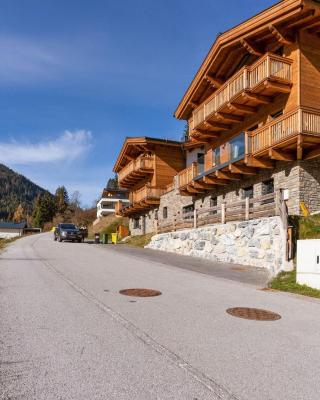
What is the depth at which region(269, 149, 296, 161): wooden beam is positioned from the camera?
1744 centimetres

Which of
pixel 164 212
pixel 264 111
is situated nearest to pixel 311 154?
pixel 264 111

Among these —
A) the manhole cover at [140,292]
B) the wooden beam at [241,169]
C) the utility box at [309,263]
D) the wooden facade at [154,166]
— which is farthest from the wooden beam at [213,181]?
the manhole cover at [140,292]

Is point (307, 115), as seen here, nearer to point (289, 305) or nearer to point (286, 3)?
point (286, 3)

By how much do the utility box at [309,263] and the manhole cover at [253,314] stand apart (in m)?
3.01

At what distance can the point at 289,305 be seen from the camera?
26.9 ft

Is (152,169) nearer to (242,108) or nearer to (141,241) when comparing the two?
(141,241)

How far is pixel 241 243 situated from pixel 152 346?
477 inches

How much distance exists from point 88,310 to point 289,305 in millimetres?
4264

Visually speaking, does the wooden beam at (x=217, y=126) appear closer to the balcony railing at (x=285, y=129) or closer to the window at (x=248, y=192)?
the window at (x=248, y=192)

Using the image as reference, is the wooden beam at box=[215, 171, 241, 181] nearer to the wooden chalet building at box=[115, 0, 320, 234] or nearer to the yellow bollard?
the wooden chalet building at box=[115, 0, 320, 234]

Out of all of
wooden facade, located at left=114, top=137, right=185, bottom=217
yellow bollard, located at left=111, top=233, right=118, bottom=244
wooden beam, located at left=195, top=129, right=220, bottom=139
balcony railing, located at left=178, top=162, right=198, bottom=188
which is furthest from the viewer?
yellow bollard, located at left=111, top=233, right=118, bottom=244

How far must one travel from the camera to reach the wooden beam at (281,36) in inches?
713

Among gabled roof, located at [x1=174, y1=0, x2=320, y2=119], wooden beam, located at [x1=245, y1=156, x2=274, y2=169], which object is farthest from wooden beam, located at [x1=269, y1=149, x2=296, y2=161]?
gabled roof, located at [x1=174, y1=0, x2=320, y2=119]

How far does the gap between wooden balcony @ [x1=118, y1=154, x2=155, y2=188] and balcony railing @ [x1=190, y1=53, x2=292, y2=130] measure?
573 inches
